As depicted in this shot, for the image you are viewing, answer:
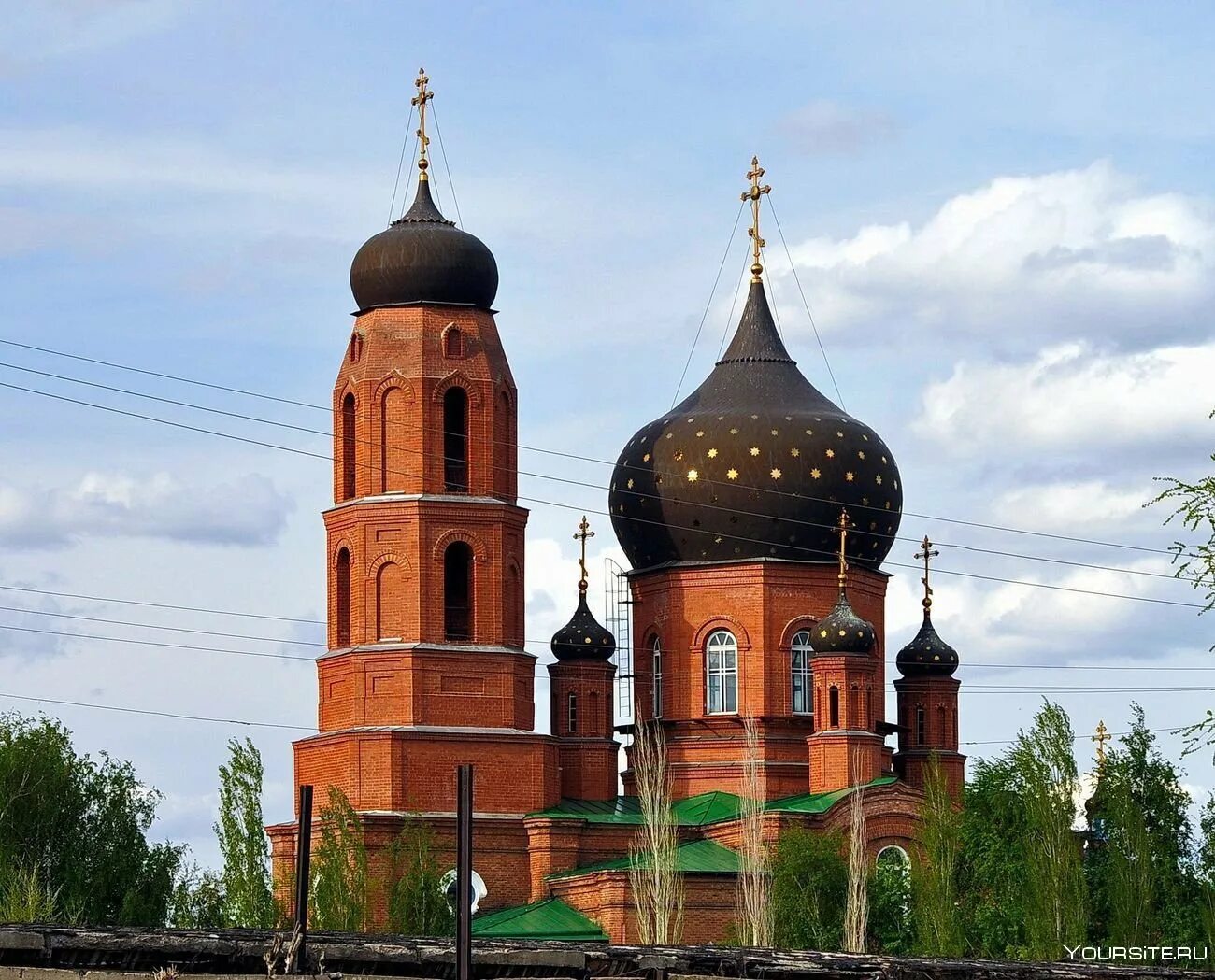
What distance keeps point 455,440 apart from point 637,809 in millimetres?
7144

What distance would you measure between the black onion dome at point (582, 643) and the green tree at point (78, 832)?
7.32 m

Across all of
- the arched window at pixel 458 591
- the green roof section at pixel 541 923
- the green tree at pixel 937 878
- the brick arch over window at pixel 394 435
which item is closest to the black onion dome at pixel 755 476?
the arched window at pixel 458 591

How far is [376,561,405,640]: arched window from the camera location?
1868 inches

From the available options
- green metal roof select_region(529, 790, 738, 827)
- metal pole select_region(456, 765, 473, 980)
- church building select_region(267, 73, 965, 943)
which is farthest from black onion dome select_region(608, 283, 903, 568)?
metal pole select_region(456, 765, 473, 980)

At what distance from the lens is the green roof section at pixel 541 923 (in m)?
45.7

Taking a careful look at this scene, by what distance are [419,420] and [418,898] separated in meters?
7.72

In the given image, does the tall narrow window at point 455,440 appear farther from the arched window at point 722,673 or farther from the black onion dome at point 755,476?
the arched window at point 722,673

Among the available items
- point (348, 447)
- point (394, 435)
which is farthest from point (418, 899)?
point (348, 447)

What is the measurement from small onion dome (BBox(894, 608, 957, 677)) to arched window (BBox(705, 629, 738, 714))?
11.8ft

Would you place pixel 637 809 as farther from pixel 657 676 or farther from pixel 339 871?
pixel 339 871

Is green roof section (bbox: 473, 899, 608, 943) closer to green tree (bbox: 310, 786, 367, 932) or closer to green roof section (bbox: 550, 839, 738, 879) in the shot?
green roof section (bbox: 550, 839, 738, 879)

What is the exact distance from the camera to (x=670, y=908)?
46094 millimetres

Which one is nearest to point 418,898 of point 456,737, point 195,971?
point 456,737

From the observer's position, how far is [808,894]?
46.7 meters
